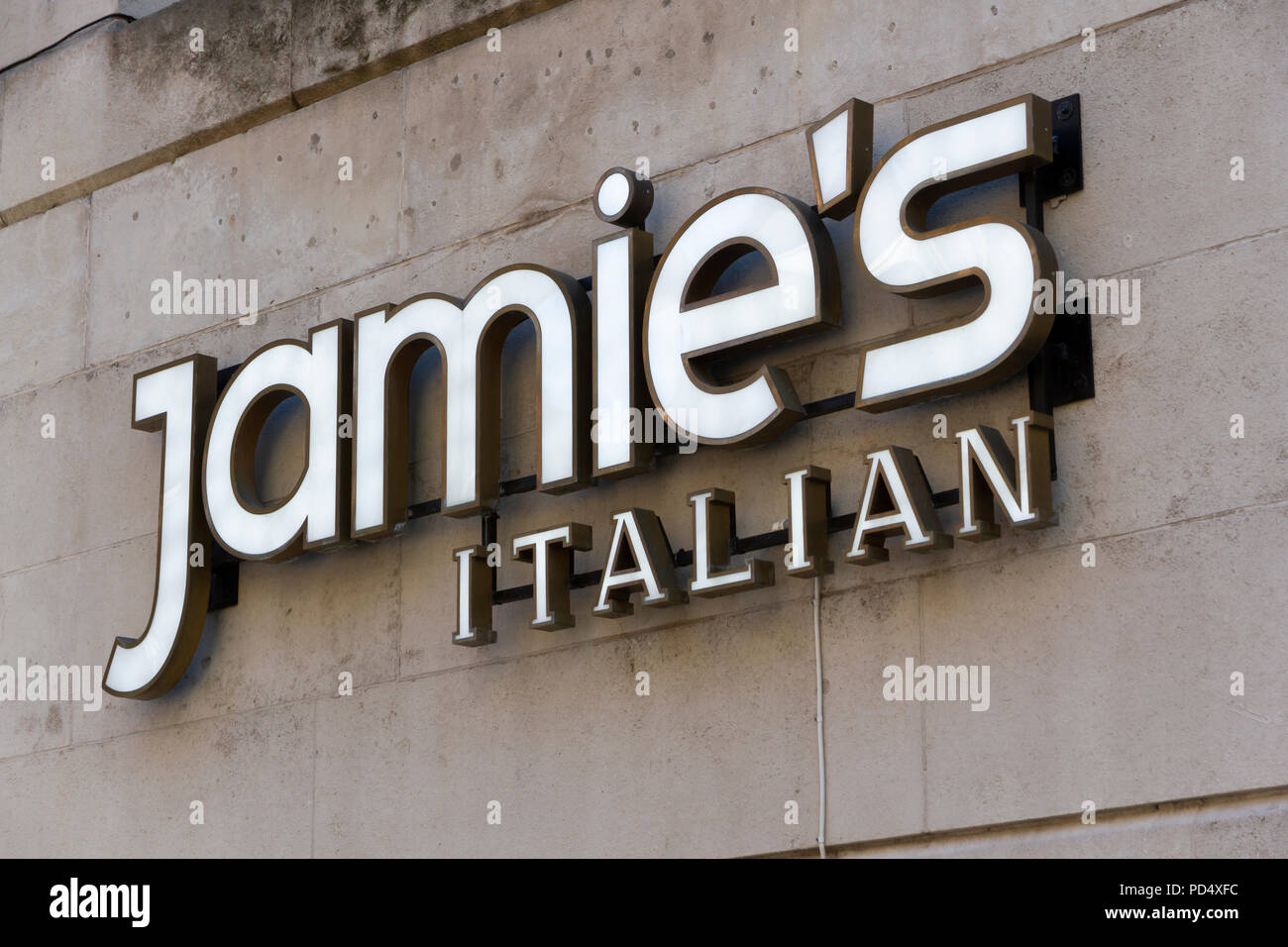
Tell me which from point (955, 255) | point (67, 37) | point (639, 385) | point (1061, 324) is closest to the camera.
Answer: point (1061, 324)

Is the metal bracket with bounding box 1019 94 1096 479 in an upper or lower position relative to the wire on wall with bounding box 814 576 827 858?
upper

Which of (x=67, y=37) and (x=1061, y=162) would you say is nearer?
(x=1061, y=162)

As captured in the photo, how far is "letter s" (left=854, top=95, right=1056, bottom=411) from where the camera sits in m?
6.61

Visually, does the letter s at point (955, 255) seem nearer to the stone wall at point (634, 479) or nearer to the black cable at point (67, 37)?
the stone wall at point (634, 479)

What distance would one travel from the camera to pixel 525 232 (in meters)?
8.35

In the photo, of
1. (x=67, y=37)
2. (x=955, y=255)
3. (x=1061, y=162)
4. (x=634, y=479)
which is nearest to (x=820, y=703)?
(x=634, y=479)

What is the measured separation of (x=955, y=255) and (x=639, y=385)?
4.62ft

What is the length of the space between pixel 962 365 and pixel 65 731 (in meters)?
4.87

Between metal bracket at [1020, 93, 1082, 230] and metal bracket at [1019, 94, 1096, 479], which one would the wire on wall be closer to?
metal bracket at [1019, 94, 1096, 479]

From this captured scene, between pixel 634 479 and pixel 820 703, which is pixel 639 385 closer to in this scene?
pixel 634 479

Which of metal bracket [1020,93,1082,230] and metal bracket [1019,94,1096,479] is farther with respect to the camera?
metal bracket [1020,93,1082,230]

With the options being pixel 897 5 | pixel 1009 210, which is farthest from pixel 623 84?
pixel 1009 210

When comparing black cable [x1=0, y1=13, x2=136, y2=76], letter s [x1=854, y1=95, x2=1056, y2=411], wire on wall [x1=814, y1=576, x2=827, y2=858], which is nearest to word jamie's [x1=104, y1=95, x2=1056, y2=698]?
letter s [x1=854, y1=95, x2=1056, y2=411]

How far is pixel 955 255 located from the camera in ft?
22.4
